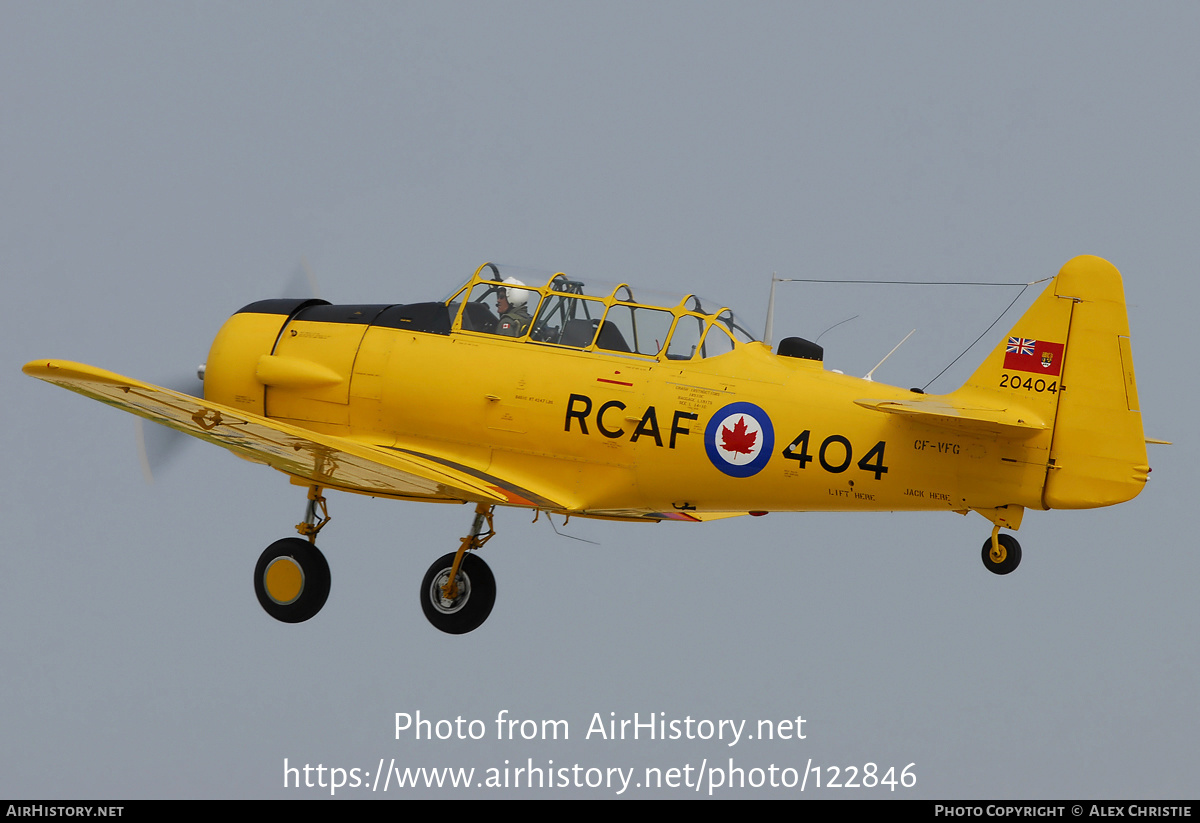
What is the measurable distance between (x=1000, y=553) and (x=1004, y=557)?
37 millimetres

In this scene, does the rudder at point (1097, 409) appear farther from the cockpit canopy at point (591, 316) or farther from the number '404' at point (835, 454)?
the cockpit canopy at point (591, 316)

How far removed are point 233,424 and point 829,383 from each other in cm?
398

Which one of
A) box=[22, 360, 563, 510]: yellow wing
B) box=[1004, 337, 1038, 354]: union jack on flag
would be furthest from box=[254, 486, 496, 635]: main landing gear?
box=[1004, 337, 1038, 354]: union jack on flag

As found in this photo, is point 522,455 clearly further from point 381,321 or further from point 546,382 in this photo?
point 381,321

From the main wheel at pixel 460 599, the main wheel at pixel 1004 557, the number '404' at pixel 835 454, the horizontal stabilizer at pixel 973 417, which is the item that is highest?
the horizontal stabilizer at pixel 973 417

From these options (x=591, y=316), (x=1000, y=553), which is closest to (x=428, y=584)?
(x=591, y=316)

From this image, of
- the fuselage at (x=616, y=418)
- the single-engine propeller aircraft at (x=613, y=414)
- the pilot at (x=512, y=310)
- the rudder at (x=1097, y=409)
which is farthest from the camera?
the pilot at (x=512, y=310)

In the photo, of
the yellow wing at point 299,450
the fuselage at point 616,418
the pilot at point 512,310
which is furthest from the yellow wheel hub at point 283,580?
the pilot at point 512,310

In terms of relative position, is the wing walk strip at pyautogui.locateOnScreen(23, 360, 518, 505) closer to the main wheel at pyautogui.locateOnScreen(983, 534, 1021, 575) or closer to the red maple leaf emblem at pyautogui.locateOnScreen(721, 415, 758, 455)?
the red maple leaf emblem at pyautogui.locateOnScreen(721, 415, 758, 455)

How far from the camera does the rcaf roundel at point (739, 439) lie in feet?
35.2

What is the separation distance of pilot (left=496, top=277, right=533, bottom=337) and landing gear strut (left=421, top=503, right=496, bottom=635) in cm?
134

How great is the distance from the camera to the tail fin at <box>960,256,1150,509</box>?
1003 centimetres

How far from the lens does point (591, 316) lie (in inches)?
449

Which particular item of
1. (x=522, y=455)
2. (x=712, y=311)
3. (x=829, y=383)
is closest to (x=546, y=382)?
(x=522, y=455)
